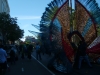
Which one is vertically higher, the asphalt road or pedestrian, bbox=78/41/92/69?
pedestrian, bbox=78/41/92/69

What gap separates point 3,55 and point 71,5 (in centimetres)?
828

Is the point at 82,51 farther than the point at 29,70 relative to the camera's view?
Yes

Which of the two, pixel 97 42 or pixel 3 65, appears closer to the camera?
pixel 3 65

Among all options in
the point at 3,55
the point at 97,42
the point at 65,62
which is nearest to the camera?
the point at 3,55

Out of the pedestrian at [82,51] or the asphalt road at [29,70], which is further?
the pedestrian at [82,51]

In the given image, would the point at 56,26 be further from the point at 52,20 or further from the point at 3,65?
the point at 3,65

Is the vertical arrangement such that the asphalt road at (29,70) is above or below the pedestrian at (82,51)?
below

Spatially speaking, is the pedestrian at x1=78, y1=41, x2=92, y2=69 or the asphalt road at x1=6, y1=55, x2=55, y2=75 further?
the pedestrian at x1=78, y1=41, x2=92, y2=69

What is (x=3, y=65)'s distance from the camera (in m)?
11.9

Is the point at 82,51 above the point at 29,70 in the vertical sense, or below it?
above

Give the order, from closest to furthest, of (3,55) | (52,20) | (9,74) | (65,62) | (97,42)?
(3,55) → (9,74) → (65,62) → (97,42) → (52,20)

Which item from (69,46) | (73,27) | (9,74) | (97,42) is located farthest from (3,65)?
(73,27)

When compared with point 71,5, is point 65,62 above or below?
below

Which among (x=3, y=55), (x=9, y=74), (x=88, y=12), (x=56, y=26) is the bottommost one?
(x=9, y=74)
